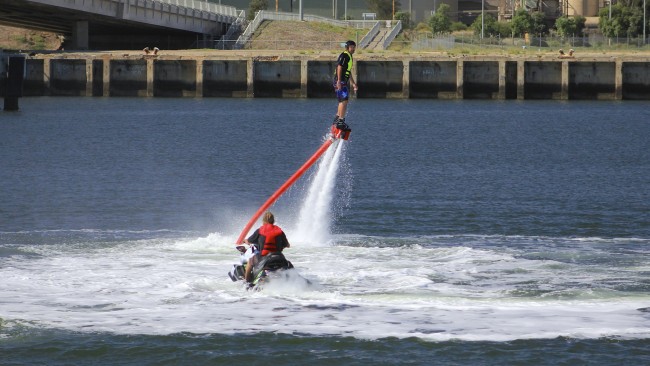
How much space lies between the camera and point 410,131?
64938mm

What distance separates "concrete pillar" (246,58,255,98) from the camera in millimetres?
86512

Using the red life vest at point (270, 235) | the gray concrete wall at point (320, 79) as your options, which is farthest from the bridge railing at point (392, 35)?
the red life vest at point (270, 235)

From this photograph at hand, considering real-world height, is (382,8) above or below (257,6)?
above

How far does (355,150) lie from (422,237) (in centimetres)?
2628

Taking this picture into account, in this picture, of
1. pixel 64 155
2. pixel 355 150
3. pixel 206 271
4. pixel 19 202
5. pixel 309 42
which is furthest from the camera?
pixel 309 42

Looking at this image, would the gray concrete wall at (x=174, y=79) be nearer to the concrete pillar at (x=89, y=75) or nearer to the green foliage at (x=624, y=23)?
the concrete pillar at (x=89, y=75)

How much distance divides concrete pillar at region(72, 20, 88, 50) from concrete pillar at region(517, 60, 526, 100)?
40.1 m

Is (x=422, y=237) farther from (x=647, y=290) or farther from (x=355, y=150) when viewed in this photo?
(x=355, y=150)

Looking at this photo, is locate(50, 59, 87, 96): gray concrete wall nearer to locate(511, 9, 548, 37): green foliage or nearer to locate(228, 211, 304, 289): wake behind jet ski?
locate(511, 9, 548, 37): green foliage

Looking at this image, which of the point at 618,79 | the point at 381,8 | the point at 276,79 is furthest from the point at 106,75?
the point at 381,8

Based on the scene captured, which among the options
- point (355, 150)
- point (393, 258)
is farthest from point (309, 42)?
point (393, 258)

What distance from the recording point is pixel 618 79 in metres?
82.2

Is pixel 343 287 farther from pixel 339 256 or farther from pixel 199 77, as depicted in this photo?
pixel 199 77

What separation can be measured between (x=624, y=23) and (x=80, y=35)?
6258 cm
